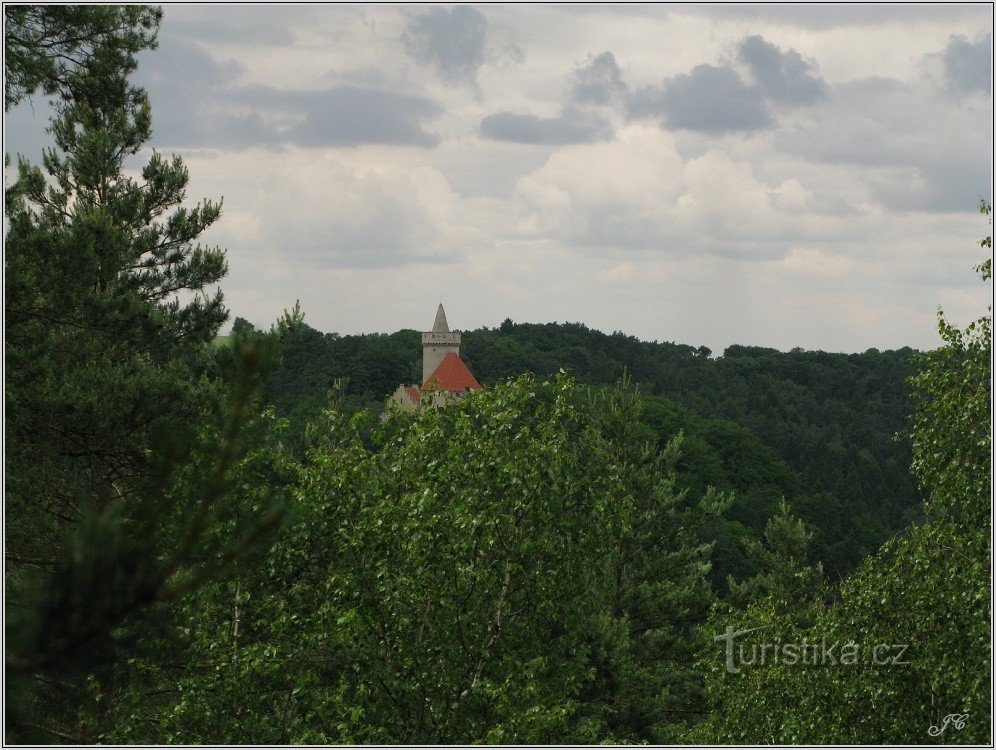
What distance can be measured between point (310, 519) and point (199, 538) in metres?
7.22

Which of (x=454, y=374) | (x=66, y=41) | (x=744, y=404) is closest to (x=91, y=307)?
(x=66, y=41)

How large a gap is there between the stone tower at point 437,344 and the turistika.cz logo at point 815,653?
84693mm

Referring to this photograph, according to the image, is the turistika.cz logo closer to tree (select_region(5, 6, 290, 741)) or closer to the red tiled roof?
tree (select_region(5, 6, 290, 741))

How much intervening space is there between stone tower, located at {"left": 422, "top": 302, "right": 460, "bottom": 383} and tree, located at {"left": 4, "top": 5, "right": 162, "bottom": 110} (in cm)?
8450

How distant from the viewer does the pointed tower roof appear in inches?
3866

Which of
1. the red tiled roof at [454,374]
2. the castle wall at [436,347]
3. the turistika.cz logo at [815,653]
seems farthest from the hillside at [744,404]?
the turistika.cz logo at [815,653]

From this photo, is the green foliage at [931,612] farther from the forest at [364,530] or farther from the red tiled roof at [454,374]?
the red tiled roof at [454,374]

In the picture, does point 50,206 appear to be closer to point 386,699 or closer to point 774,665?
point 386,699

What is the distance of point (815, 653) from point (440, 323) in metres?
88.8

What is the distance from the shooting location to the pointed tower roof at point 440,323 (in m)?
98.2

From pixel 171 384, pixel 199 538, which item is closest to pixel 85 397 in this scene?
pixel 171 384

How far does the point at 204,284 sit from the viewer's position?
45.6ft

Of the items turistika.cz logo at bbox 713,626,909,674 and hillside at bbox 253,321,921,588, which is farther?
hillside at bbox 253,321,921,588

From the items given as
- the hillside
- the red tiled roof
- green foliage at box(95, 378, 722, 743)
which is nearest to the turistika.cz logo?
green foliage at box(95, 378, 722, 743)
